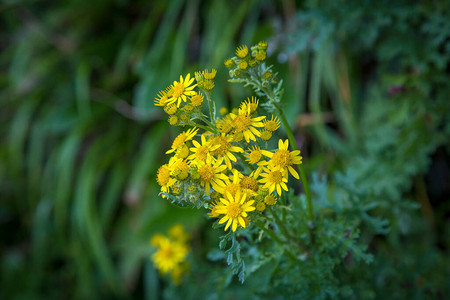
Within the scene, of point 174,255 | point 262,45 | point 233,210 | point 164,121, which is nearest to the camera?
point 233,210

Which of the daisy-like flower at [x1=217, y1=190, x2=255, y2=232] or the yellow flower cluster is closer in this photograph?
the daisy-like flower at [x1=217, y1=190, x2=255, y2=232]

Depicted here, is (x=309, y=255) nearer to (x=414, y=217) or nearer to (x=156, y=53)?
(x=414, y=217)

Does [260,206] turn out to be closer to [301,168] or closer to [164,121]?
[301,168]

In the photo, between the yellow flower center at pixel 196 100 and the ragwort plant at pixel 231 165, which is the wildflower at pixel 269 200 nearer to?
the ragwort plant at pixel 231 165

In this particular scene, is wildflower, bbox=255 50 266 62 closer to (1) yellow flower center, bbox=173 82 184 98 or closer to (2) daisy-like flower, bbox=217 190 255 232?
(1) yellow flower center, bbox=173 82 184 98

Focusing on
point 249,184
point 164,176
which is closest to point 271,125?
point 249,184

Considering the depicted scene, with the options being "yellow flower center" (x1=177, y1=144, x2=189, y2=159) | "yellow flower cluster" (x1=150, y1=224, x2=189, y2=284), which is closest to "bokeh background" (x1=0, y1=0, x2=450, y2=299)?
"yellow flower cluster" (x1=150, y1=224, x2=189, y2=284)
